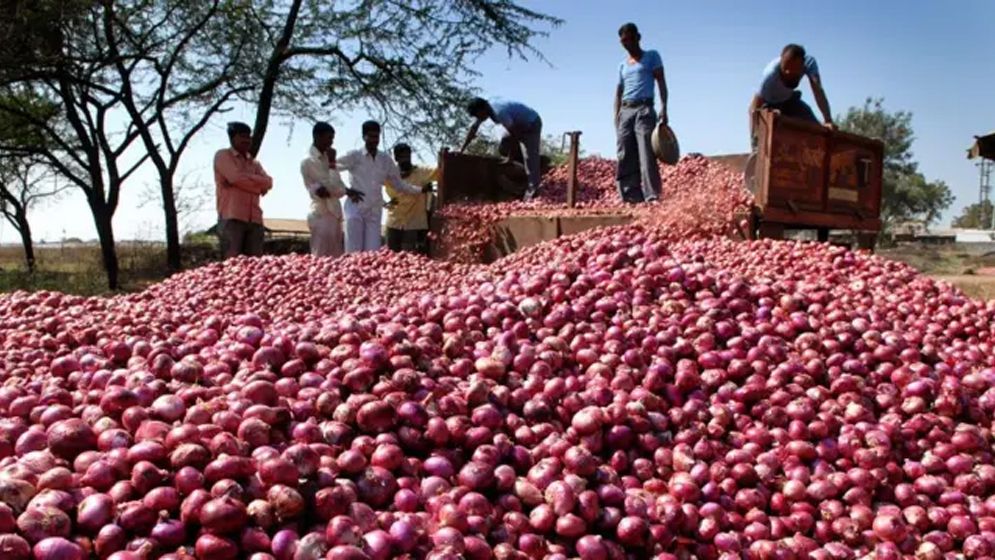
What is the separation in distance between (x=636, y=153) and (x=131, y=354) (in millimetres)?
5926

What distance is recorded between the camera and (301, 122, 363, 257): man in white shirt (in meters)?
7.48

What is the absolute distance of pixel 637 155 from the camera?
766cm

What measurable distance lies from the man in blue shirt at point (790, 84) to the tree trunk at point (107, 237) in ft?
37.1

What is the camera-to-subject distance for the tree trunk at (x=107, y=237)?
538 inches

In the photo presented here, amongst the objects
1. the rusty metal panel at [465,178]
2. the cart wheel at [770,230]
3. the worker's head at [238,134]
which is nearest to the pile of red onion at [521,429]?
the cart wheel at [770,230]

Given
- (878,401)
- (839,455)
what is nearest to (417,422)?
(839,455)

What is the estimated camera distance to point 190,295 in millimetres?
5223

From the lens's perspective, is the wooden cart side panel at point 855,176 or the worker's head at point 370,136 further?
the worker's head at point 370,136

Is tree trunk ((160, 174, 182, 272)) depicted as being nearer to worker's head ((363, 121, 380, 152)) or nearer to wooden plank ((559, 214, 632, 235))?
worker's head ((363, 121, 380, 152))

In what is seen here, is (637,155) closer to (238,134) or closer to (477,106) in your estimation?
(477,106)

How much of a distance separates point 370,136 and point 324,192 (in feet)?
2.58

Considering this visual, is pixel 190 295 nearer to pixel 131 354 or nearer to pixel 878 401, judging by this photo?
pixel 131 354

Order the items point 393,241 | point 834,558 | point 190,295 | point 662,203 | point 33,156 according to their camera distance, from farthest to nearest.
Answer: point 33,156 → point 393,241 → point 662,203 → point 190,295 → point 834,558

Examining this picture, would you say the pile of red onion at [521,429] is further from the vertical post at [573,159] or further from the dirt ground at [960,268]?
the dirt ground at [960,268]
